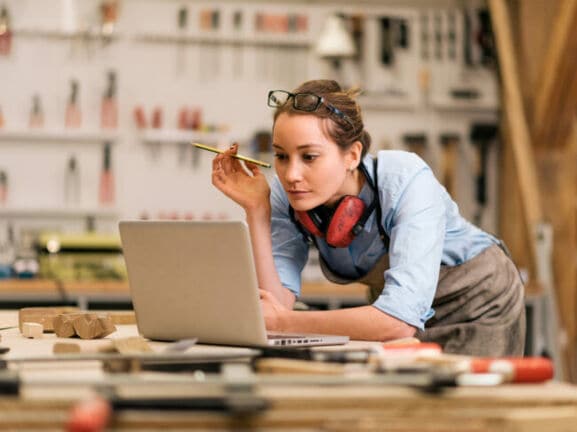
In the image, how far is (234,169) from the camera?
2480mm

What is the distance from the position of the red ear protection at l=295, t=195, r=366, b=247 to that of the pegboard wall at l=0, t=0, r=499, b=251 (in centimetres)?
397

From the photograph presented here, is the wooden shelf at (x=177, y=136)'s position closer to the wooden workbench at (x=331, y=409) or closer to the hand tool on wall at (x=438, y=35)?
the hand tool on wall at (x=438, y=35)

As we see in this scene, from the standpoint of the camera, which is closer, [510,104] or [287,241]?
[287,241]

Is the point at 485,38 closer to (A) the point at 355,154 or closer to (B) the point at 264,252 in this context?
(A) the point at 355,154

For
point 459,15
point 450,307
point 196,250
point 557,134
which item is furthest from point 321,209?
point 459,15

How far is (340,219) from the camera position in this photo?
2.30 m

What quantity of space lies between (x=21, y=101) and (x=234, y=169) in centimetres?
415

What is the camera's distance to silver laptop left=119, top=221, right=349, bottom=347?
1746 mm

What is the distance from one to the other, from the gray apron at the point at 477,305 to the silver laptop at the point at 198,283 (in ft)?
1.83

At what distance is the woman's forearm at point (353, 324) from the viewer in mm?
2031

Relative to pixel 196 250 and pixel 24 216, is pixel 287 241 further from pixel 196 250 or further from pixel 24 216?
pixel 24 216

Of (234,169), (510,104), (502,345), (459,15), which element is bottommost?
(502,345)

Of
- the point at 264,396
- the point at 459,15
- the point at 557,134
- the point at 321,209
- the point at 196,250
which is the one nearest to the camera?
the point at 264,396

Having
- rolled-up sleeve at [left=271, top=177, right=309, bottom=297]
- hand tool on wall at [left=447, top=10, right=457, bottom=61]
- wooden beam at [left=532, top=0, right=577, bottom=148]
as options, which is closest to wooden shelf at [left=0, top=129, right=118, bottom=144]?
hand tool on wall at [left=447, top=10, right=457, bottom=61]
